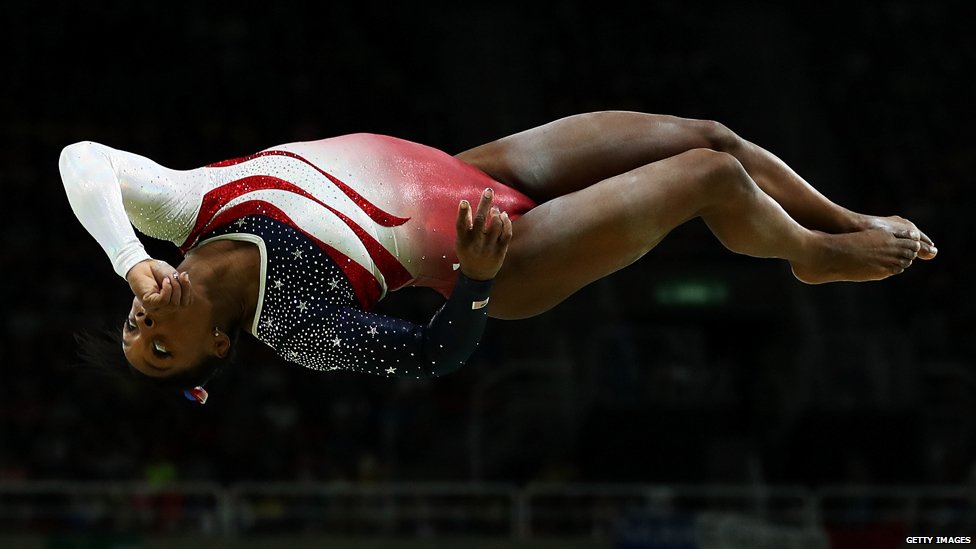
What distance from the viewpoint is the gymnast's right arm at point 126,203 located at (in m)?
2.91

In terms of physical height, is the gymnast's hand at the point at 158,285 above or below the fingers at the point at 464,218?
below

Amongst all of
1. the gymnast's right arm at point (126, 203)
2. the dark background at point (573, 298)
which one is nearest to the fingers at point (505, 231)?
the gymnast's right arm at point (126, 203)

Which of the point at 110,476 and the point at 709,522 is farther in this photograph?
the point at 110,476

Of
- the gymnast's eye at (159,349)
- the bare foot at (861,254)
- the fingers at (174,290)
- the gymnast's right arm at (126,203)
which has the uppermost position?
the bare foot at (861,254)

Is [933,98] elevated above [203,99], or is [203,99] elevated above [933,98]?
[933,98]

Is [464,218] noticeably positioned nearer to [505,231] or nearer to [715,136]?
[505,231]

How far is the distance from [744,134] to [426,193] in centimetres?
873

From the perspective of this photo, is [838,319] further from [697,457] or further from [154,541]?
[154,541]

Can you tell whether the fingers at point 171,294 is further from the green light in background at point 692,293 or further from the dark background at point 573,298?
the green light in background at point 692,293

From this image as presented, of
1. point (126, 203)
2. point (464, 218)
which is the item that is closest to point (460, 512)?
point (126, 203)

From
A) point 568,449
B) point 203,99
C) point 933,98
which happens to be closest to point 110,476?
point 568,449

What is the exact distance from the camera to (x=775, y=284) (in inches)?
414

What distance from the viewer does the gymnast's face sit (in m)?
3.06

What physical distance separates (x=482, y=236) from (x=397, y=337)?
38cm
